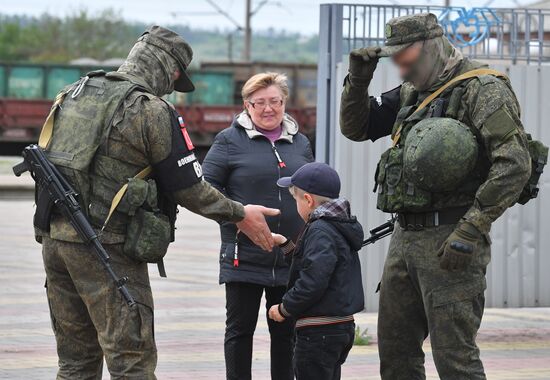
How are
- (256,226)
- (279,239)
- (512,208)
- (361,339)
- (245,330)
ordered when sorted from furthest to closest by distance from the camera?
(512,208)
(361,339)
(245,330)
(279,239)
(256,226)

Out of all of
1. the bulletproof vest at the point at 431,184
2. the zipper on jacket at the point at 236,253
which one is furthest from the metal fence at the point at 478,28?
the bulletproof vest at the point at 431,184

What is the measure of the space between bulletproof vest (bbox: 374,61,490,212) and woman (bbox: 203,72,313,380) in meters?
1.35

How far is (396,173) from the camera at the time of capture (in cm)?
538

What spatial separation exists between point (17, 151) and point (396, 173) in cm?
2963

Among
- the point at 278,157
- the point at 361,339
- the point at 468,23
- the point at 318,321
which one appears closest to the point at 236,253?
the point at 278,157

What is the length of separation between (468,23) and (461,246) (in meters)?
4.91

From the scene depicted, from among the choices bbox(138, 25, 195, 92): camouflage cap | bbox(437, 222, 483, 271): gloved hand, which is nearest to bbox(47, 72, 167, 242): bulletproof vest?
bbox(138, 25, 195, 92): camouflage cap

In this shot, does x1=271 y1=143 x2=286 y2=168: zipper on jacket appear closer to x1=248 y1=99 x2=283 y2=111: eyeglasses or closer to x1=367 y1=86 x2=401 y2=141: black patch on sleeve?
x1=248 y1=99 x2=283 y2=111: eyeglasses

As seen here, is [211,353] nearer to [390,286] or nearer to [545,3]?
[390,286]

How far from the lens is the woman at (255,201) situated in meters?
6.64

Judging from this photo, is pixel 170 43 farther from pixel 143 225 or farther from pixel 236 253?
pixel 236 253

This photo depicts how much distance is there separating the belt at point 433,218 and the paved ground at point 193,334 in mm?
2377

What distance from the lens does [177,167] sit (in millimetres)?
5387

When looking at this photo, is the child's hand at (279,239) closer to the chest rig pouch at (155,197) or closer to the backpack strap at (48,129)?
the chest rig pouch at (155,197)
